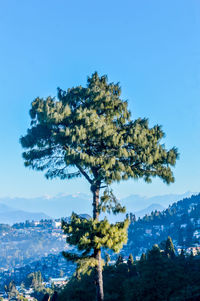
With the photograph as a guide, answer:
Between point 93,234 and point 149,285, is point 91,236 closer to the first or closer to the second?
point 93,234

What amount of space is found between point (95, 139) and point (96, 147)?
76 cm

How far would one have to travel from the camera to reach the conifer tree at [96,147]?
18.1 meters

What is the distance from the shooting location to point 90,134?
1919cm

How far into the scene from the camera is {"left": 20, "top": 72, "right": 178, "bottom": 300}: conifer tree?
1808 cm

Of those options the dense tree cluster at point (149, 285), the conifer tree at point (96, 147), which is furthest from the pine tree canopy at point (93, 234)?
the dense tree cluster at point (149, 285)

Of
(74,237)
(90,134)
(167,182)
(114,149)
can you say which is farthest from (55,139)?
(167,182)

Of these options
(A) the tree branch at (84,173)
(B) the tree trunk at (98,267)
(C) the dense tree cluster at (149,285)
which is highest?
(A) the tree branch at (84,173)

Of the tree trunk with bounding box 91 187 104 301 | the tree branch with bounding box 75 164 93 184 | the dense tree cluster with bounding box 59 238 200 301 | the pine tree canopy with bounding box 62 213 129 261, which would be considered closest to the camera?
the pine tree canopy with bounding box 62 213 129 261

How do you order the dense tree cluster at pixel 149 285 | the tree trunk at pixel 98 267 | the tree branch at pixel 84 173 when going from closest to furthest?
1. the tree trunk at pixel 98 267
2. the tree branch at pixel 84 173
3. the dense tree cluster at pixel 149 285

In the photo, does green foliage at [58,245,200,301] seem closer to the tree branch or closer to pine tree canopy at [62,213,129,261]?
pine tree canopy at [62,213,129,261]

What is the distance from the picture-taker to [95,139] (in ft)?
64.6

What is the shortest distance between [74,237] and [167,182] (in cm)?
811

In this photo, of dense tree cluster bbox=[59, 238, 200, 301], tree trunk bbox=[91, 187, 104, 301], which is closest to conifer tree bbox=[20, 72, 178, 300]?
tree trunk bbox=[91, 187, 104, 301]

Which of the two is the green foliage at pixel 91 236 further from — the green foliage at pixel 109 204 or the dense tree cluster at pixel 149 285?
the dense tree cluster at pixel 149 285
